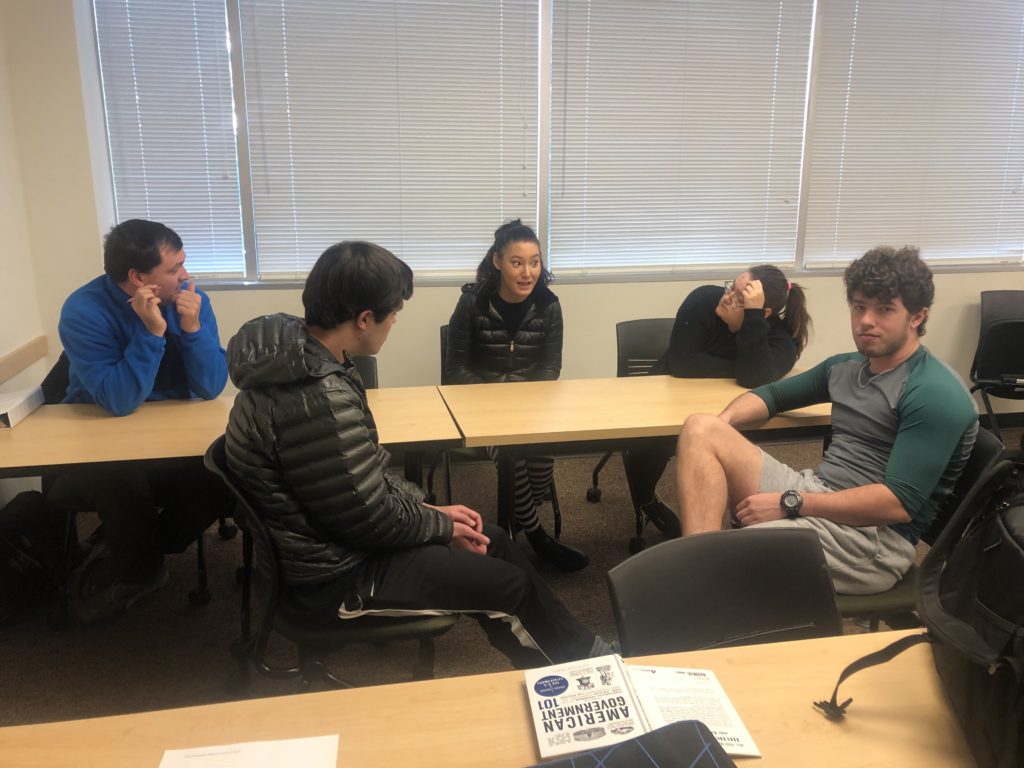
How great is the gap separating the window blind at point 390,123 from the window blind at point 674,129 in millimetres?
235

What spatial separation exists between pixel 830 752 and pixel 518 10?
11.2 feet

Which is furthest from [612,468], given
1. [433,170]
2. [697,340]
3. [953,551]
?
[953,551]

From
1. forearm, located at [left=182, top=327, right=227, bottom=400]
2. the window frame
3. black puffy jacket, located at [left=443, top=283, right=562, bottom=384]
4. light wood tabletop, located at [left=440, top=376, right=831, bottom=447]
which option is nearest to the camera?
light wood tabletop, located at [left=440, top=376, right=831, bottom=447]

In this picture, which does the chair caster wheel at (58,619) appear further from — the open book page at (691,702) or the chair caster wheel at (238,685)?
the open book page at (691,702)

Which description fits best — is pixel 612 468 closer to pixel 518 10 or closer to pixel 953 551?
pixel 518 10

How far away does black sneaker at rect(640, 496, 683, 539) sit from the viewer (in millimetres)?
2969

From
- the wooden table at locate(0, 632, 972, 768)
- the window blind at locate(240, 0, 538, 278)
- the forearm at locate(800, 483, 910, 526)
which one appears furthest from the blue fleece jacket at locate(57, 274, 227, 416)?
the forearm at locate(800, 483, 910, 526)

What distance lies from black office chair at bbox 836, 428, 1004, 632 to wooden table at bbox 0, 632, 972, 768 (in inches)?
25.2

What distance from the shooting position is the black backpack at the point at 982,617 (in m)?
0.84

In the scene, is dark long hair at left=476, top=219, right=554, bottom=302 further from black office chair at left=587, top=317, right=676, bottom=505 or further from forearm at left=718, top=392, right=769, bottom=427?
forearm at left=718, top=392, right=769, bottom=427

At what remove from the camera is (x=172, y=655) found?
7.47 ft

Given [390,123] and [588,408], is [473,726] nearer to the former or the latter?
[588,408]

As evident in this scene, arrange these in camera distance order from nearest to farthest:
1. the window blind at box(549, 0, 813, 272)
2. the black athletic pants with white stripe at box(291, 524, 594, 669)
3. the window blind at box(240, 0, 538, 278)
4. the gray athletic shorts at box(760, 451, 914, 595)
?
the black athletic pants with white stripe at box(291, 524, 594, 669) → the gray athletic shorts at box(760, 451, 914, 595) → the window blind at box(240, 0, 538, 278) → the window blind at box(549, 0, 813, 272)

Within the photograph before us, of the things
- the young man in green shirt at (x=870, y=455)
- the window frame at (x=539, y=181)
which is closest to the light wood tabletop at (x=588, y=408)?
the young man in green shirt at (x=870, y=455)
